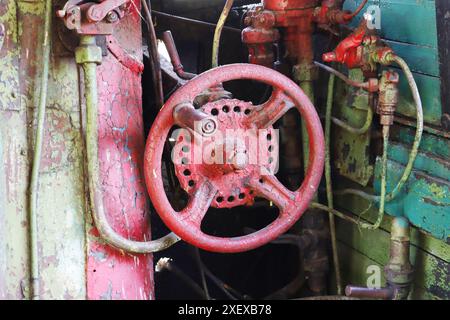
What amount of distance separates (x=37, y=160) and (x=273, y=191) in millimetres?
642

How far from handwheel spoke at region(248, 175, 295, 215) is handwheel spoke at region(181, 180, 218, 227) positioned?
12 cm

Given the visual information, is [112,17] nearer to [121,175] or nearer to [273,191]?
[121,175]

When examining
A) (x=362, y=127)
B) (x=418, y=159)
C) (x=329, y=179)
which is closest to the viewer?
(x=418, y=159)

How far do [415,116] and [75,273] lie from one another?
1099 millimetres

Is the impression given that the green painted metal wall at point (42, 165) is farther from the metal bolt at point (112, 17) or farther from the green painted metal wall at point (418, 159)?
the green painted metal wall at point (418, 159)

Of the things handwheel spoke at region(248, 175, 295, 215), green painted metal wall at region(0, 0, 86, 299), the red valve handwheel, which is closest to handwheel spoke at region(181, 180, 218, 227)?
the red valve handwheel

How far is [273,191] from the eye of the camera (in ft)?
6.39

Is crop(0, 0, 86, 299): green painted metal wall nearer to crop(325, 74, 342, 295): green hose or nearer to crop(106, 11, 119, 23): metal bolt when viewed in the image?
crop(106, 11, 119, 23): metal bolt

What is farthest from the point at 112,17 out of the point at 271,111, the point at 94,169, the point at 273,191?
the point at 273,191

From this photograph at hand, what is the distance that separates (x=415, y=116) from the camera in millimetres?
2123

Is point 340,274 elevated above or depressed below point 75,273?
below

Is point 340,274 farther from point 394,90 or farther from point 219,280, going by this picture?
point 394,90

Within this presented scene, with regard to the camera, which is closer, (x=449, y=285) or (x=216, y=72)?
(x=216, y=72)
